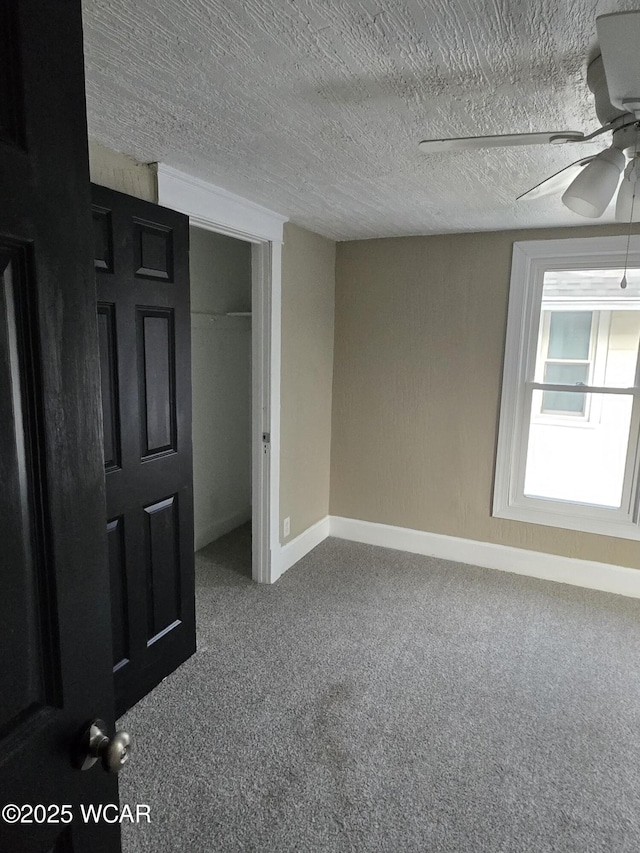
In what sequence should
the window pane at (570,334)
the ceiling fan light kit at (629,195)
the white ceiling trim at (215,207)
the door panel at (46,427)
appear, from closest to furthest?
the door panel at (46,427), the ceiling fan light kit at (629,195), the white ceiling trim at (215,207), the window pane at (570,334)

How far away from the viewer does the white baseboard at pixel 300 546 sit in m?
3.42

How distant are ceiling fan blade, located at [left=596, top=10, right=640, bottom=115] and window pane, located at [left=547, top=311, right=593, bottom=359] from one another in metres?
2.23

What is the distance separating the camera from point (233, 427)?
13.6ft

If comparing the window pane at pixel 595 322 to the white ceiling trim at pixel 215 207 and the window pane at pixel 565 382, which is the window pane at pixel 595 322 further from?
the white ceiling trim at pixel 215 207

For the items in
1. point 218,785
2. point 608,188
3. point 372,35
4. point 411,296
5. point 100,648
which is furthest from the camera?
point 411,296

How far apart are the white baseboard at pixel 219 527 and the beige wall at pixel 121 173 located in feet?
8.01

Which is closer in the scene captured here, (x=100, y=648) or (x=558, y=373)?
(x=100, y=648)

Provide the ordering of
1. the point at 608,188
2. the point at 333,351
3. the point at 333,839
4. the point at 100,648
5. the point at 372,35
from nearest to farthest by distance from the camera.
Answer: the point at 100,648 < the point at 372,35 < the point at 608,188 < the point at 333,839 < the point at 333,351

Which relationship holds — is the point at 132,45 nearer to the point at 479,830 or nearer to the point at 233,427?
the point at 479,830

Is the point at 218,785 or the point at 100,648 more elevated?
the point at 100,648

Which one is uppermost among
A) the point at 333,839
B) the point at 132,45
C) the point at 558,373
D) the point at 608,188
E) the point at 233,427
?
the point at 132,45

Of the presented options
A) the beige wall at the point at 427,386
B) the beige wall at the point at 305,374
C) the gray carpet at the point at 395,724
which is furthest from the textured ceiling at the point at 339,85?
the gray carpet at the point at 395,724

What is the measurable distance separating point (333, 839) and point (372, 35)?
7.30 feet

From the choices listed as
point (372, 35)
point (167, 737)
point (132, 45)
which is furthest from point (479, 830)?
point (132, 45)
